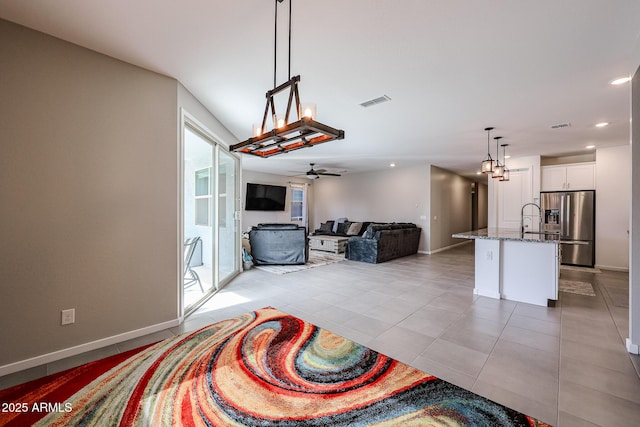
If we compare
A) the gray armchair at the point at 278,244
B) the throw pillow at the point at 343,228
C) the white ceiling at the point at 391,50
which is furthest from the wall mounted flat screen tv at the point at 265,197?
the white ceiling at the point at 391,50

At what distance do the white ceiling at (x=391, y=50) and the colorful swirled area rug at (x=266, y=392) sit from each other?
2679mm

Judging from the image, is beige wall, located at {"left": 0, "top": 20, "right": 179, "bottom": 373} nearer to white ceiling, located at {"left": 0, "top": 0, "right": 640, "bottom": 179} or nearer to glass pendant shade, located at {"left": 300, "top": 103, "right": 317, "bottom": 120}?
white ceiling, located at {"left": 0, "top": 0, "right": 640, "bottom": 179}

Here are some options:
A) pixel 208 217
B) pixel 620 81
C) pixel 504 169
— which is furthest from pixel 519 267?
pixel 208 217

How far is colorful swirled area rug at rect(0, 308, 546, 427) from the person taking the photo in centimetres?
163

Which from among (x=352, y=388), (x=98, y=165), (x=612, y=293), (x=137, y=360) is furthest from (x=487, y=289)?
(x=98, y=165)

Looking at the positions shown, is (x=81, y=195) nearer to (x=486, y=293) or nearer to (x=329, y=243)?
(x=486, y=293)

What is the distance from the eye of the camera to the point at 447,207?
889cm

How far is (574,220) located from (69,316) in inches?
345

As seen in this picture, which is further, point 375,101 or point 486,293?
point 486,293

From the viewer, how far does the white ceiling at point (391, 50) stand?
1.95 meters

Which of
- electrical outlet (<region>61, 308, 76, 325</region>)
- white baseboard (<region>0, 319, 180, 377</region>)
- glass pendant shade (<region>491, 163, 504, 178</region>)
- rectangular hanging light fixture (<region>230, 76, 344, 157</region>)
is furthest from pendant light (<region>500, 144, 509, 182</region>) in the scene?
electrical outlet (<region>61, 308, 76, 325</region>)

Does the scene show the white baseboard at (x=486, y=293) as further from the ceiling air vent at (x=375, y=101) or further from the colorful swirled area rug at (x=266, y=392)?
the ceiling air vent at (x=375, y=101)

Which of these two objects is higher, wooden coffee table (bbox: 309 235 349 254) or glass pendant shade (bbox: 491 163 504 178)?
glass pendant shade (bbox: 491 163 504 178)

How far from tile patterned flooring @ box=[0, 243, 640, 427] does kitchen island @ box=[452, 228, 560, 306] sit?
0.19 metres
